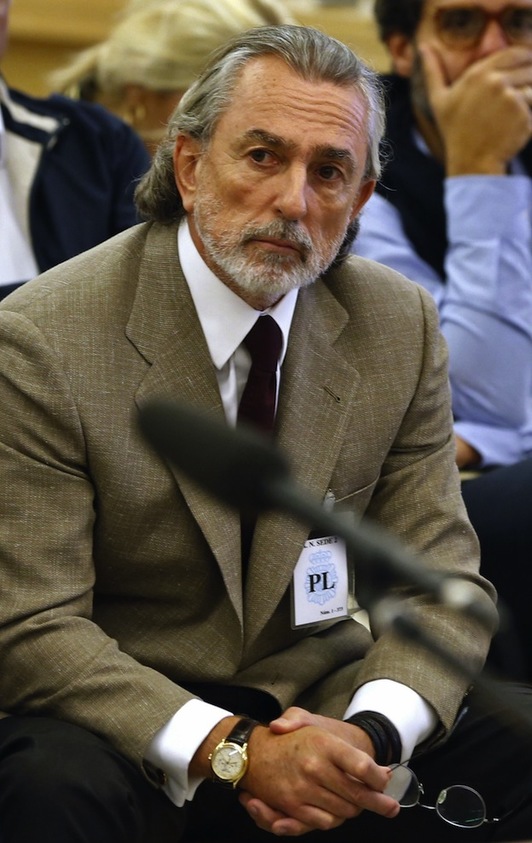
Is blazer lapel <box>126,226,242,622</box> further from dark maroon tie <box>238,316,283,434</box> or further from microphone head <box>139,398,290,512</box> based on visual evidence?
microphone head <box>139,398,290,512</box>

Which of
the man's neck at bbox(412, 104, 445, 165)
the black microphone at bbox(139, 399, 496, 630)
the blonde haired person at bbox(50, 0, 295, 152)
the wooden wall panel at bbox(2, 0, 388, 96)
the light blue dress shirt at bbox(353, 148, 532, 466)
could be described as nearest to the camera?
the black microphone at bbox(139, 399, 496, 630)

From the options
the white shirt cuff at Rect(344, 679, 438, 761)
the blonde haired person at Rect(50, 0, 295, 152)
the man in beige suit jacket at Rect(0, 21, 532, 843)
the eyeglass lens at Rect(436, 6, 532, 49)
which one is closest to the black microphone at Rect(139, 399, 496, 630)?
the man in beige suit jacket at Rect(0, 21, 532, 843)

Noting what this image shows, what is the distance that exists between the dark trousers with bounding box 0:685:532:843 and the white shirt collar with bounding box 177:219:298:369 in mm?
488

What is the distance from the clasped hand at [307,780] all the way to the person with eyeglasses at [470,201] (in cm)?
95

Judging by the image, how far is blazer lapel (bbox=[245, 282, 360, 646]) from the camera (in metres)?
1.62

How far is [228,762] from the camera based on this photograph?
150 cm

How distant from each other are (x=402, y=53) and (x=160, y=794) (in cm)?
184

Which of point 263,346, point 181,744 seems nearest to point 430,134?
point 263,346

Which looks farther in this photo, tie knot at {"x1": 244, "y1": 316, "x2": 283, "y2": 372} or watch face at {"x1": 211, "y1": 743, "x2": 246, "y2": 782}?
tie knot at {"x1": 244, "y1": 316, "x2": 283, "y2": 372}

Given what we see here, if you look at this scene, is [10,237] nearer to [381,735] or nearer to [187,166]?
[187,166]

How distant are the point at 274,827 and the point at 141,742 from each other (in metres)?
0.18

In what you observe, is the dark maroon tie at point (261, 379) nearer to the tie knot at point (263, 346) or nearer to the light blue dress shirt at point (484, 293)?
the tie knot at point (263, 346)

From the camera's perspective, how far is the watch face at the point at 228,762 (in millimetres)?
1496

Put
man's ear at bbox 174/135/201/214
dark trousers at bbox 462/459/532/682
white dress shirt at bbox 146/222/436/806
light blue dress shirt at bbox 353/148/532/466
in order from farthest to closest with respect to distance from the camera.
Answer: light blue dress shirt at bbox 353/148/532/466 → dark trousers at bbox 462/459/532/682 → man's ear at bbox 174/135/201/214 → white dress shirt at bbox 146/222/436/806
